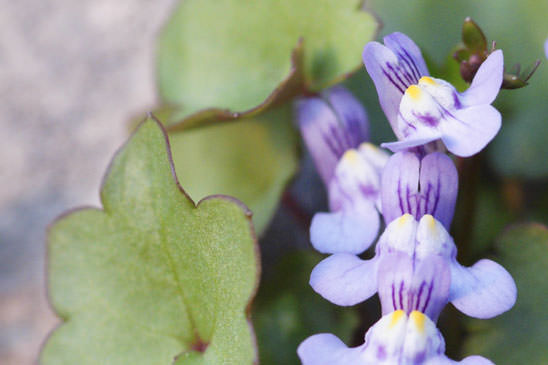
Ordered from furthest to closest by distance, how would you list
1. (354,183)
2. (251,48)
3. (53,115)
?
(53,115) < (251,48) < (354,183)

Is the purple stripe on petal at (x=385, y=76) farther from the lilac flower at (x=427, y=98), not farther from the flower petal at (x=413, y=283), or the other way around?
the flower petal at (x=413, y=283)

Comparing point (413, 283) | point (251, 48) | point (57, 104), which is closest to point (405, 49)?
point (413, 283)

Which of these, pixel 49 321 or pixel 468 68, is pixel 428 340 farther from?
pixel 49 321

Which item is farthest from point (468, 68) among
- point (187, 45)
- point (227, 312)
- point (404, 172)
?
point (187, 45)

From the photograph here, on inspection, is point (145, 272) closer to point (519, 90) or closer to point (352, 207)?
point (352, 207)

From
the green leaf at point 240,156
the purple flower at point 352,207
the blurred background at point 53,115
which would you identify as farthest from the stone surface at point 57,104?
the purple flower at point 352,207

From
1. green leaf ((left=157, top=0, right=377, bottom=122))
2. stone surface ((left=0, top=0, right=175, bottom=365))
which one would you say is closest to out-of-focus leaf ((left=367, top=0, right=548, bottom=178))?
green leaf ((left=157, top=0, right=377, bottom=122))
